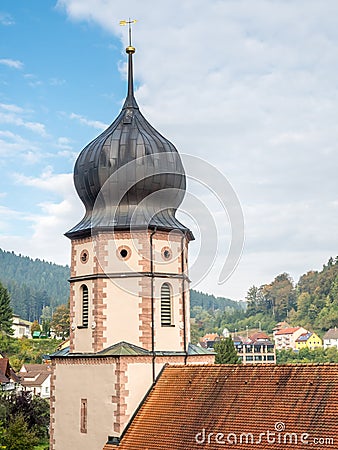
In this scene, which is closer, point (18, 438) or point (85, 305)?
point (85, 305)

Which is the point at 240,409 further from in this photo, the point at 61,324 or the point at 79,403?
the point at 61,324

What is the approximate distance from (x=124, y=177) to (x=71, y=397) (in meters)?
7.62

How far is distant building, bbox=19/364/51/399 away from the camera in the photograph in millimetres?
79312

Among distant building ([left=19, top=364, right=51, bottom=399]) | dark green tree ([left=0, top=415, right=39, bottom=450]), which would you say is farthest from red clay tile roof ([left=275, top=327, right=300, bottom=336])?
dark green tree ([left=0, top=415, right=39, bottom=450])

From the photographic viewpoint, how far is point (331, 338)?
155375mm

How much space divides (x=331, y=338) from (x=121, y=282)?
138602 millimetres

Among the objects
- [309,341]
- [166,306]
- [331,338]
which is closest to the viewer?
[166,306]

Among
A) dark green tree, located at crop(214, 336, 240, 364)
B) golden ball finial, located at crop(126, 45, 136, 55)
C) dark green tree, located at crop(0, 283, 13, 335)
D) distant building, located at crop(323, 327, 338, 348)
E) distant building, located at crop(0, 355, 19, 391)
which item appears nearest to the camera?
golden ball finial, located at crop(126, 45, 136, 55)

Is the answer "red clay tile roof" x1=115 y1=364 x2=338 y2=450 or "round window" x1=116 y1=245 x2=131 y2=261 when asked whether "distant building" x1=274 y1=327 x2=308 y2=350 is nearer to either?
"round window" x1=116 y1=245 x2=131 y2=261

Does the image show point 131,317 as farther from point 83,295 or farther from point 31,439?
point 31,439

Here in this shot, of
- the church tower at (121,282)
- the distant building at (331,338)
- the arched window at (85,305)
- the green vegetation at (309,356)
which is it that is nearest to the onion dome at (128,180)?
the church tower at (121,282)

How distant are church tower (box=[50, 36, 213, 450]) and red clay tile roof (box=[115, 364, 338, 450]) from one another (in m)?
1.25

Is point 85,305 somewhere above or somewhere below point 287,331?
below

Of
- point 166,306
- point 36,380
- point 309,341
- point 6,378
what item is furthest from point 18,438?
point 309,341
